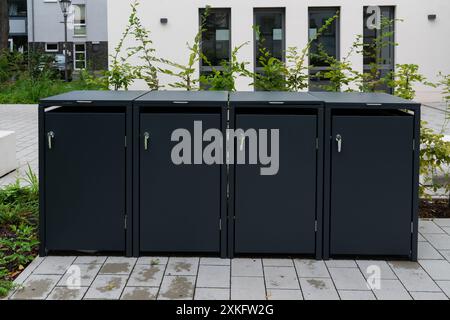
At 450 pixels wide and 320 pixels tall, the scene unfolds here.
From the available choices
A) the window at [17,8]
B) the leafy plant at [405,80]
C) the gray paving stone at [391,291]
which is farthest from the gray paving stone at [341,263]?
the window at [17,8]

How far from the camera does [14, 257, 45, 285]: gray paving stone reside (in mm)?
4582

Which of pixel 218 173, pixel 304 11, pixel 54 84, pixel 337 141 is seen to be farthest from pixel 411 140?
pixel 54 84

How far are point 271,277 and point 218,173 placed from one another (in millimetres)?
876

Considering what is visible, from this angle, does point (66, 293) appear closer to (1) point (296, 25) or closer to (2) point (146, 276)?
(2) point (146, 276)

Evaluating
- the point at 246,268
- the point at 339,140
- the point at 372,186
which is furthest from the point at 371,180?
the point at 246,268

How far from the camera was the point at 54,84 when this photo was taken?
23062mm

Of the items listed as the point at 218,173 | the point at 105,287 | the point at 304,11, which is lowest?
the point at 105,287

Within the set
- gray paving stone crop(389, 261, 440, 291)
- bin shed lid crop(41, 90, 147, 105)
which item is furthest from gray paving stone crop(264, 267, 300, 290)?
bin shed lid crop(41, 90, 147, 105)

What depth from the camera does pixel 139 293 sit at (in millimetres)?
4336

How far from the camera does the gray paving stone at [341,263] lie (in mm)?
4938

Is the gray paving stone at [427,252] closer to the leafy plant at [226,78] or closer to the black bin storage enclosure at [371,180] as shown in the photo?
the black bin storage enclosure at [371,180]

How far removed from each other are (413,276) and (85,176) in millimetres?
2496

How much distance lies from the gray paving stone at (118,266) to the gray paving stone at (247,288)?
0.79 meters

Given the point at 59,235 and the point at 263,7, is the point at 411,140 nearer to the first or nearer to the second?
the point at 59,235
